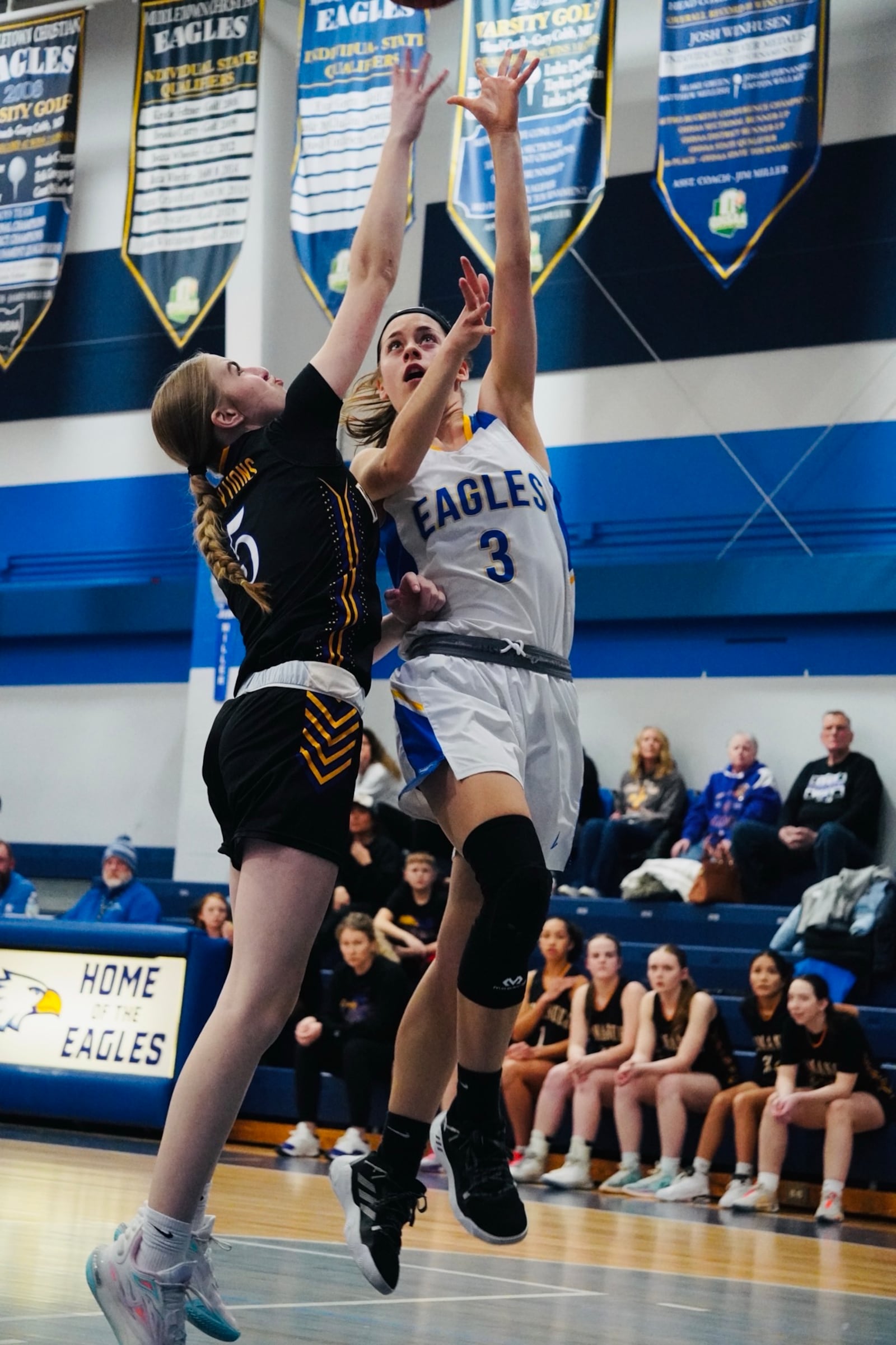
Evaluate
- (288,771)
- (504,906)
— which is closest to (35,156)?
(288,771)

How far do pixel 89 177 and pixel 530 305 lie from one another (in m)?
13.6

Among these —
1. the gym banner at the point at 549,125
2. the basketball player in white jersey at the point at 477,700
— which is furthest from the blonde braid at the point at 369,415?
the gym banner at the point at 549,125

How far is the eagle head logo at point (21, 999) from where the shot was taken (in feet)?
29.3

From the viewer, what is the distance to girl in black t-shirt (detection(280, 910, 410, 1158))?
8695 mm

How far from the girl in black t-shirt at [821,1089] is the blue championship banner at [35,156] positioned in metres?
9.35

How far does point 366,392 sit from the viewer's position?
3953 mm

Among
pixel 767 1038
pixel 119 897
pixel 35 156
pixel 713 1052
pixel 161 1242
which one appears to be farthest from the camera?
pixel 35 156

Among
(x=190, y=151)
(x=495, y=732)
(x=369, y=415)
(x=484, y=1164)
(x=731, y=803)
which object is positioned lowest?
(x=484, y=1164)

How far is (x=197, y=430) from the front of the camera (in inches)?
134

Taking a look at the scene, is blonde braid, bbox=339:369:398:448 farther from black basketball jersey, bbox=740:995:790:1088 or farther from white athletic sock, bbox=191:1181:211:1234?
black basketball jersey, bbox=740:995:790:1088

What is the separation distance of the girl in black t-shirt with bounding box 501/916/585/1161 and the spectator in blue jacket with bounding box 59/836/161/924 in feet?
10.3

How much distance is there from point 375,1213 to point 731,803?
27.3 feet

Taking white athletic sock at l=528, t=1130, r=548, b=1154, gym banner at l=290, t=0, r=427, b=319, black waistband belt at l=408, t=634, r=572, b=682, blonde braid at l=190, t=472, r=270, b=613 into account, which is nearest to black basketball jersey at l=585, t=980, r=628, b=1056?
white athletic sock at l=528, t=1130, r=548, b=1154

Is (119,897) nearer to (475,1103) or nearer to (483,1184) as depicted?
(475,1103)
